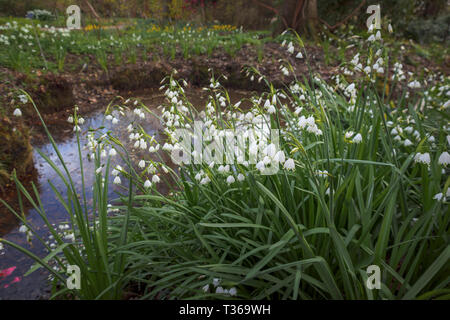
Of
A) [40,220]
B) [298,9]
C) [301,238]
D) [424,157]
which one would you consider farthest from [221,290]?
[298,9]

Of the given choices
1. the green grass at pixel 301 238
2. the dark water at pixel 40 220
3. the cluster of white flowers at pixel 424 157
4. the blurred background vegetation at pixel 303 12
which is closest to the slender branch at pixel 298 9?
the blurred background vegetation at pixel 303 12

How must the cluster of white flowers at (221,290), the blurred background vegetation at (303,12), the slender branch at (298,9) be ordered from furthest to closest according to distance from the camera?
the blurred background vegetation at (303,12) → the slender branch at (298,9) → the cluster of white flowers at (221,290)

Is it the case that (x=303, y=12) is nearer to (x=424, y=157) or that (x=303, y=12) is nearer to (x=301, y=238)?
(x=424, y=157)

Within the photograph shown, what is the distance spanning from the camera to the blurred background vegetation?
8.20 metres

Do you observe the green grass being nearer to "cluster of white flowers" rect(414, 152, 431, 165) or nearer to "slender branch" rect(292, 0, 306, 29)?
"cluster of white flowers" rect(414, 152, 431, 165)

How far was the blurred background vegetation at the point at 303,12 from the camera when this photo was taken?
8.20 meters

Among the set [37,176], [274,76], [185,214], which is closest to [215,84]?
[185,214]

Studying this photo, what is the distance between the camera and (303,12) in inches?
319

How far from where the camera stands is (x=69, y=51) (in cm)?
741

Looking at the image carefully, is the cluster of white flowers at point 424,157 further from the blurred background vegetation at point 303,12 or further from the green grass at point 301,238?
the blurred background vegetation at point 303,12

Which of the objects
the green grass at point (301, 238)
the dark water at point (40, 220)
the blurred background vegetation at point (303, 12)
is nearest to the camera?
the green grass at point (301, 238)

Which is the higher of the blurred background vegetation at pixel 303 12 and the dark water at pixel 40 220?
the blurred background vegetation at pixel 303 12

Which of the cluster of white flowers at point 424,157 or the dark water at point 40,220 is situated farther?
the dark water at point 40,220
